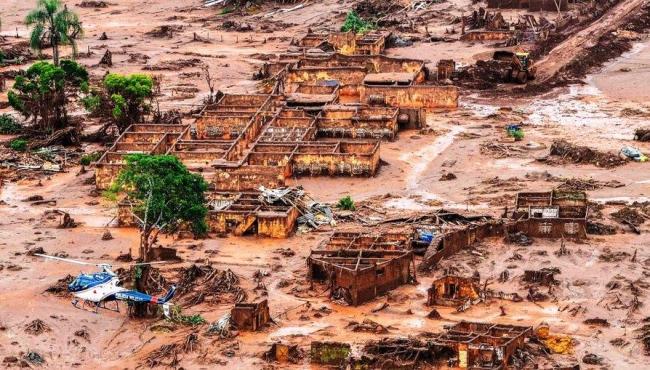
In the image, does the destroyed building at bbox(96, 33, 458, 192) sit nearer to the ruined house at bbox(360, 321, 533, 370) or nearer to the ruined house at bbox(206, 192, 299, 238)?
the ruined house at bbox(206, 192, 299, 238)

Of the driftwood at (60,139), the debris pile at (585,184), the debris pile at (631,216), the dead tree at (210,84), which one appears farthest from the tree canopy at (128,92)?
the debris pile at (631,216)

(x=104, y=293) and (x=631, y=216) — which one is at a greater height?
(x=104, y=293)

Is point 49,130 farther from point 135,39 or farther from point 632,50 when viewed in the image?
point 632,50

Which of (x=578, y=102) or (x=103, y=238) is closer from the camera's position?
(x=103, y=238)

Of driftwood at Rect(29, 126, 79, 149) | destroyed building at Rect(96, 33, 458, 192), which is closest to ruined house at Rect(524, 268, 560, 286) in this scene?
destroyed building at Rect(96, 33, 458, 192)

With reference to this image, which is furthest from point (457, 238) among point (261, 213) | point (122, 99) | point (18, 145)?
point (18, 145)

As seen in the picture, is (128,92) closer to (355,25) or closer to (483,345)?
(355,25)

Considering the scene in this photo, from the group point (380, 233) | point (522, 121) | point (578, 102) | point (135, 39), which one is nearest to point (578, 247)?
point (380, 233)
